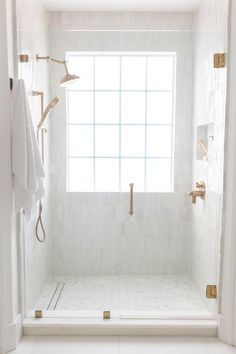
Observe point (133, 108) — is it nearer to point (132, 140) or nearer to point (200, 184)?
point (132, 140)

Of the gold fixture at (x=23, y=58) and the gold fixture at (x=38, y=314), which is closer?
the gold fixture at (x=23, y=58)

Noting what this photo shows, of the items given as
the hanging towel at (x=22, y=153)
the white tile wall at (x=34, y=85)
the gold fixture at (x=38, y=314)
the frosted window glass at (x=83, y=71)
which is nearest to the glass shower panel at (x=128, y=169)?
the frosted window glass at (x=83, y=71)

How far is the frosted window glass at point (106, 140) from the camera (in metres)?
3.10

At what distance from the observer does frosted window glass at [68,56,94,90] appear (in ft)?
9.83

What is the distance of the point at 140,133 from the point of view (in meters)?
3.11

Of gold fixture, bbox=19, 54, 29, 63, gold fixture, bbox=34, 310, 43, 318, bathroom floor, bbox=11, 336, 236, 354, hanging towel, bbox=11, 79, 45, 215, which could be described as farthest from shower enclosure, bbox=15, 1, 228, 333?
hanging towel, bbox=11, 79, 45, 215

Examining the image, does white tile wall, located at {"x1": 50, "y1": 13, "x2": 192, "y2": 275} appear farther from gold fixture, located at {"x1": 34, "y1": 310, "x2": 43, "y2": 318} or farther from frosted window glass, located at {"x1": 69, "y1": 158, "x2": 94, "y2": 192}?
gold fixture, located at {"x1": 34, "y1": 310, "x2": 43, "y2": 318}

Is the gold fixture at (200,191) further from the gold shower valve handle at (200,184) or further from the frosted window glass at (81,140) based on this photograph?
the frosted window glass at (81,140)

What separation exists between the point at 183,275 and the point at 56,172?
150 centimetres

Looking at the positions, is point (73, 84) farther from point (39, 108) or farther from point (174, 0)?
point (174, 0)

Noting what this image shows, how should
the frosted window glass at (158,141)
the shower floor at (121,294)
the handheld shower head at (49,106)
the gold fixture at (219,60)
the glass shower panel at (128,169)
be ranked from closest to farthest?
the gold fixture at (219,60), the shower floor at (121,294), the handheld shower head at (49,106), the glass shower panel at (128,169), the frosted window glass at (158,141)

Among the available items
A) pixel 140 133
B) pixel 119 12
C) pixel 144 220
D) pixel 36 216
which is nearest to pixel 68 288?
pixel 36 216

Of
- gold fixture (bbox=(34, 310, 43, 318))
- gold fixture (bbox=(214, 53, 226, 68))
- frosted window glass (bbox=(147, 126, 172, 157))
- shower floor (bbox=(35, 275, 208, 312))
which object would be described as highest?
gold fixture (bbox=(214, 53, 226, 68))

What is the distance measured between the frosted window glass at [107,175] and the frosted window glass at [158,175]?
0.96 ft
